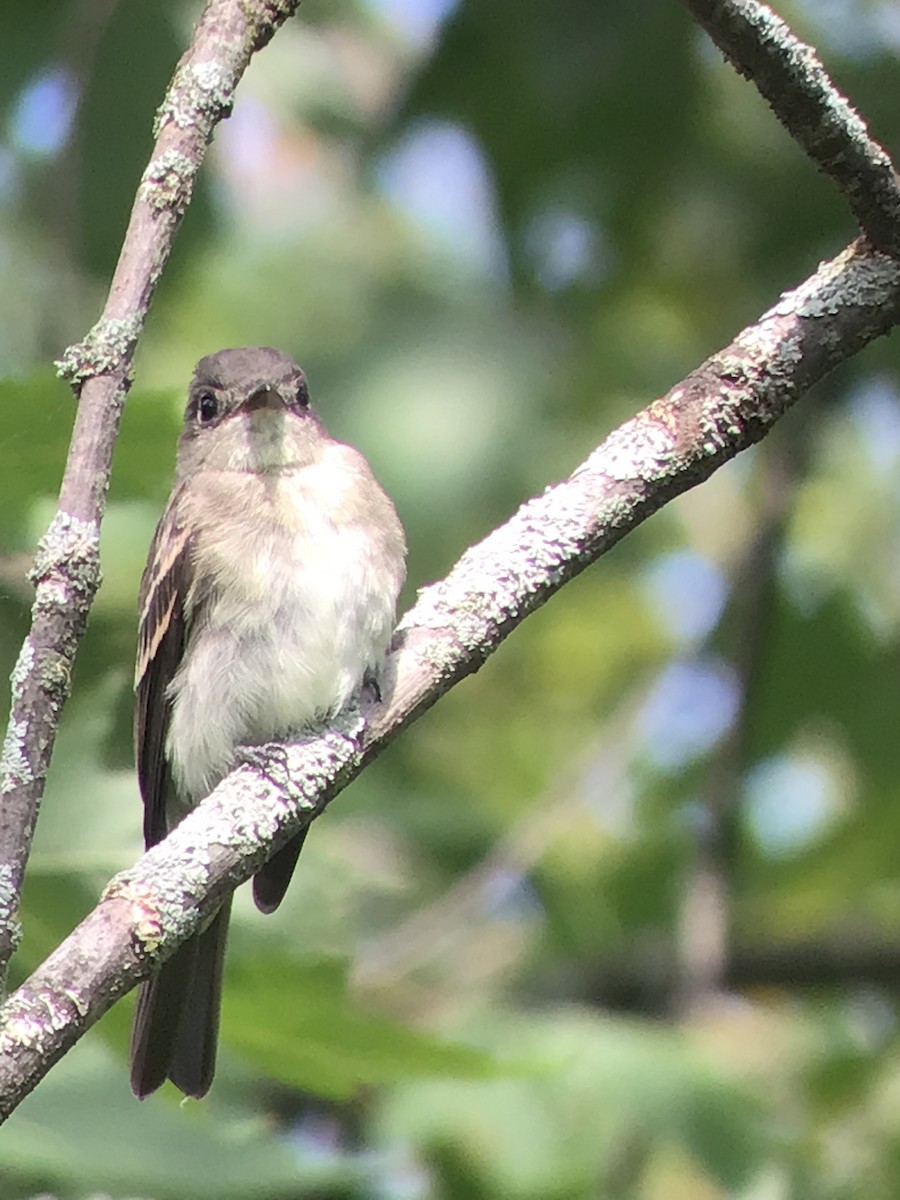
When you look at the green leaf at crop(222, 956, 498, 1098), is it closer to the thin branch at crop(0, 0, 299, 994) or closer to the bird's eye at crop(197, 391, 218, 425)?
the thin branch at crop(0, 0, 299, 994)

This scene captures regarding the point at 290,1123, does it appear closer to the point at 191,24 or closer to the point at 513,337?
the point at 513,337

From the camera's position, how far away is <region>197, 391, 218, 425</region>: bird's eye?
359 cm

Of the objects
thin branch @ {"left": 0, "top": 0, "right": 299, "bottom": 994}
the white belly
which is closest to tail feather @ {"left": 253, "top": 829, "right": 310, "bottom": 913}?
the white belly

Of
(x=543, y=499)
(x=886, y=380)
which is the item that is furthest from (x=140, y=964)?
(x=886, y=380)

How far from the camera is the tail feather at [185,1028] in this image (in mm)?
2896

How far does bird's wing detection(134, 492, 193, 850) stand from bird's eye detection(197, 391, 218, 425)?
269 millimetres

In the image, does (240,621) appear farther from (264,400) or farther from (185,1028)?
(185,1028)

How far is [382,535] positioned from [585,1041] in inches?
48.7

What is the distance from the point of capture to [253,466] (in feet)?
11.1

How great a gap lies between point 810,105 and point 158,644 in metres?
1.64

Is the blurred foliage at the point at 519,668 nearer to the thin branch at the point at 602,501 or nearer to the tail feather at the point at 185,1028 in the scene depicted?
the tail feather at the point at 185,1028

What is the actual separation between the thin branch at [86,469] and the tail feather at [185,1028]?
1.24m

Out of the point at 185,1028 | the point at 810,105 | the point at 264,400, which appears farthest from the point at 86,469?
the point at 264,400

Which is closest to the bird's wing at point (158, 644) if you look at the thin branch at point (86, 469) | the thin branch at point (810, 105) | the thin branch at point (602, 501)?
the thin branch at point (602, 501)
